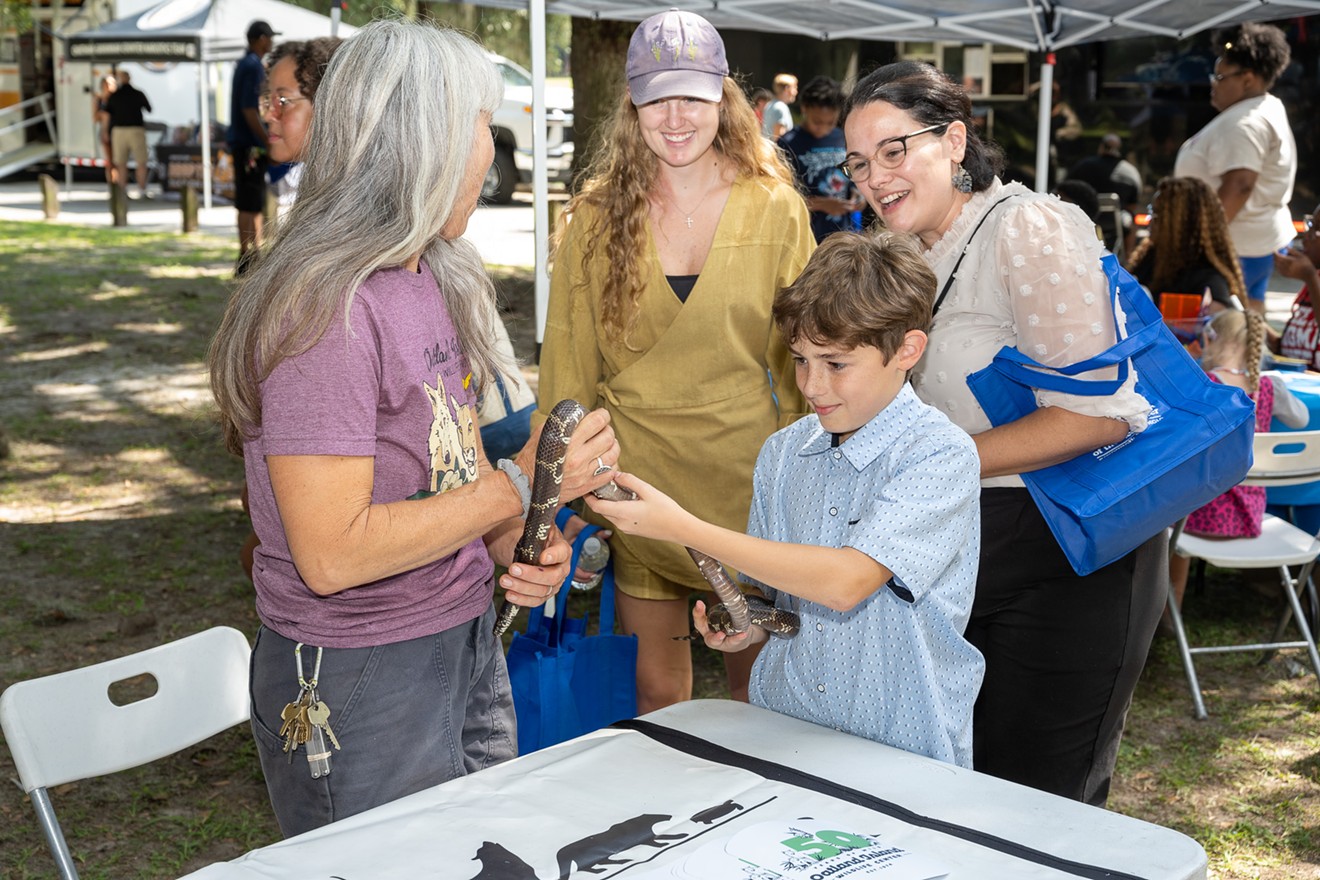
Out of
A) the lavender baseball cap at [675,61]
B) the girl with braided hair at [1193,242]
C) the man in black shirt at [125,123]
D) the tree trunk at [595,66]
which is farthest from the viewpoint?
the man in black shirt at [125,123]

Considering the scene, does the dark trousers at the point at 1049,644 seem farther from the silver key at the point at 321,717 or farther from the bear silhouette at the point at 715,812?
the silver key at the point at 321,717

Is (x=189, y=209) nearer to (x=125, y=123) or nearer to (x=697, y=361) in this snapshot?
(x=125, y=123)

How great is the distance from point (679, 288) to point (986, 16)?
4927mm

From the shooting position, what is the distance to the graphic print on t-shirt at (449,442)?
2.02m

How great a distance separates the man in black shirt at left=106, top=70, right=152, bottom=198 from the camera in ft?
60.5

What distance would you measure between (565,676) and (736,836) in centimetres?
134

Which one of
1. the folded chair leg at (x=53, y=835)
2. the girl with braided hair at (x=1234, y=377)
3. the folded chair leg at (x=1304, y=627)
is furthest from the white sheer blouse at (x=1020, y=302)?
the folded chair leg at (x=1304, y=627)

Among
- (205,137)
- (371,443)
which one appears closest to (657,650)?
(371,443)

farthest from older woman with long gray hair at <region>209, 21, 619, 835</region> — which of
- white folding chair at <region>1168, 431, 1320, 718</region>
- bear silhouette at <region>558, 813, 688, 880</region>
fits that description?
white folding chair at <region>1168, 431, 1320, 718</region>

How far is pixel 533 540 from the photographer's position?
2066mm

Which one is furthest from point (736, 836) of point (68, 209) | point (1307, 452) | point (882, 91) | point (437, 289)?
point (68, 209)

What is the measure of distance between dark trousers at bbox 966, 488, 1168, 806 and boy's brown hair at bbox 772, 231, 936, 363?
0.55m

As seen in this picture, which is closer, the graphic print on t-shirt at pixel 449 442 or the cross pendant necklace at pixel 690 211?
the graphic print on t-shirt at pixel 449 442

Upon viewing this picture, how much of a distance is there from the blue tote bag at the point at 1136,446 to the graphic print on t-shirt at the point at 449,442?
98 centimetres
